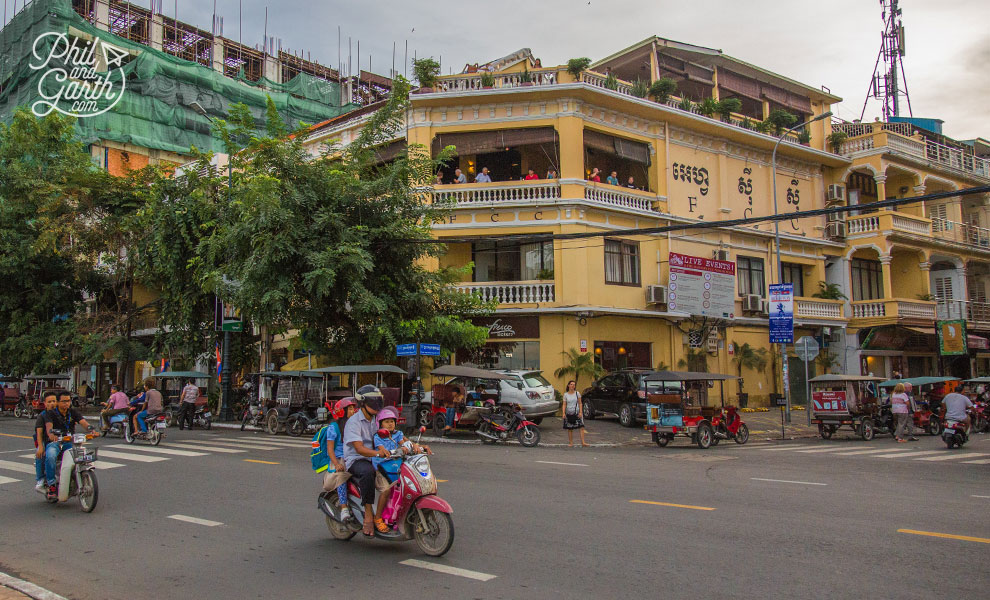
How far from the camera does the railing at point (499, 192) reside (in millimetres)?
26078

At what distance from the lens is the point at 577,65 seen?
85.4 feet

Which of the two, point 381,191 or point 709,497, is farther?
point 381,191

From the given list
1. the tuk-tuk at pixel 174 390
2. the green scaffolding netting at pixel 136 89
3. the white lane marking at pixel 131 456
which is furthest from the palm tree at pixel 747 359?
the green scaffolding netting at pixel 136 89

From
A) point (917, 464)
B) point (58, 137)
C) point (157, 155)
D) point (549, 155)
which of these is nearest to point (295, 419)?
point (549, 155)

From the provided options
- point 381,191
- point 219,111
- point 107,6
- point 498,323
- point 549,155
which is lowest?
point 498,323

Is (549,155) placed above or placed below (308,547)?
above

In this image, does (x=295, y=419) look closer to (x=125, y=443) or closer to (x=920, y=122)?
(x=125, y=443)

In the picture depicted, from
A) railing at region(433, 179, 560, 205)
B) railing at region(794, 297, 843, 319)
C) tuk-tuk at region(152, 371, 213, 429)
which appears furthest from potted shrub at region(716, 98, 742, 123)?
tuk-tuk at region(152, 371, 213, 429)

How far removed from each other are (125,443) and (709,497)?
14.6m

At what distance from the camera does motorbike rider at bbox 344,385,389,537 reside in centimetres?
692

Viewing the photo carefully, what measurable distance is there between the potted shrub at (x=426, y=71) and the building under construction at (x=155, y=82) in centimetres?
1748

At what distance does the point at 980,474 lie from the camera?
13.1m

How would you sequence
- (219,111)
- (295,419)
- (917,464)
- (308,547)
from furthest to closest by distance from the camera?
1. (219,111)
2. (295,419)
3. (917,464)
4. (308,547)

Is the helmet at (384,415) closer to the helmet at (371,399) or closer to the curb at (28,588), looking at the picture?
the helmet at (371,399)
